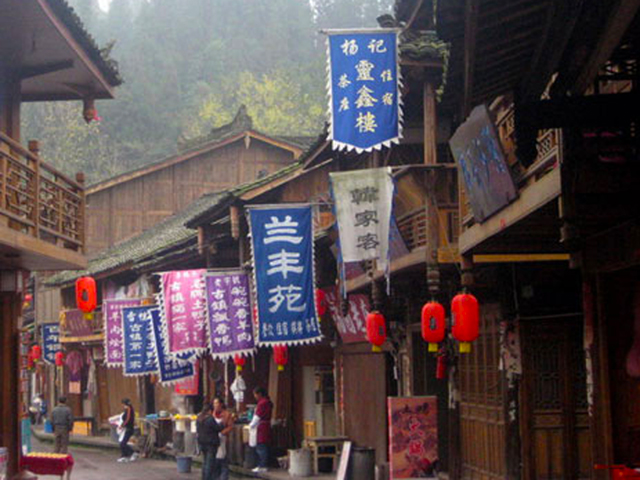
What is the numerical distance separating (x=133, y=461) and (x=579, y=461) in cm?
1971

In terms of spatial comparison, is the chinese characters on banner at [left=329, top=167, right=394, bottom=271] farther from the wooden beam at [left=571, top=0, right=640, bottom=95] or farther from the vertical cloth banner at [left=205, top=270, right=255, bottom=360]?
the wooden beam at [left=571, top=0, right=640, bottom=95]

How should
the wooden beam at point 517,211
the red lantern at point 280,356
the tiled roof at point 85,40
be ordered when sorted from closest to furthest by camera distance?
the wooden beam at point 517,211
the tiled roof at point 85,40
the red lantern at point 280,356

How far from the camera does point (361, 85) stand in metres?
17.4

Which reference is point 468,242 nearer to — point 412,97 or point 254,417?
point 412,97

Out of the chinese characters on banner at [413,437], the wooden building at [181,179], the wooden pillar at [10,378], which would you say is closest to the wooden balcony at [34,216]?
the wooden pillar at [10,378]

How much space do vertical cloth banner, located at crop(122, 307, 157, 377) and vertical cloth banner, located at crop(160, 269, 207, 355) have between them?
4307 millimetres

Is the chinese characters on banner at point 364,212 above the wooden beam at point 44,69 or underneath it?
underneath

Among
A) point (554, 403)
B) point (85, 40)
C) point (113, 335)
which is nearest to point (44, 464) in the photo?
point (85, 40)

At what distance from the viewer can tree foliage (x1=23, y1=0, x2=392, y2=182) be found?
82562 mm

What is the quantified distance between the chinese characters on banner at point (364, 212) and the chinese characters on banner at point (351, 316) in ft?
18.9

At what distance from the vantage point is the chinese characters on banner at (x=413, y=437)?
20.2m

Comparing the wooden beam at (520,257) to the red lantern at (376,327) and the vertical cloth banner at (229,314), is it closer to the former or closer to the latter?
the red lantern at (376,327)

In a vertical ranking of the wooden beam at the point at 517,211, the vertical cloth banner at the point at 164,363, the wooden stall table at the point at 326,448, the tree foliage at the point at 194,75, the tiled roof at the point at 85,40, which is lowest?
the wooden stall table at the point at 326,448

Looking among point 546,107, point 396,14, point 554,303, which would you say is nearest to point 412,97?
point 396,14
